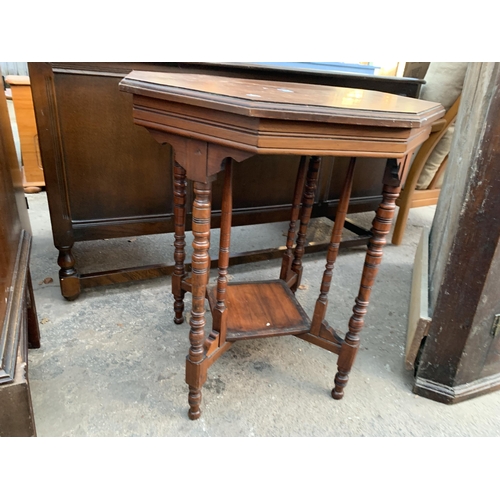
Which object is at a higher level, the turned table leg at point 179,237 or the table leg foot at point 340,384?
the turned table leg at point 179,237

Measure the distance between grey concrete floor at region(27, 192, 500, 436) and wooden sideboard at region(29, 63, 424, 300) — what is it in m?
0.22

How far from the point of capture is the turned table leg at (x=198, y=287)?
40.2 inches

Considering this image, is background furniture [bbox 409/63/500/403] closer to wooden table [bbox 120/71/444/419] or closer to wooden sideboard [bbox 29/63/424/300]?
wooden table [bbox 120/71/444/419]

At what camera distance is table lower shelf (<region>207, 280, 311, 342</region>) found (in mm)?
1406

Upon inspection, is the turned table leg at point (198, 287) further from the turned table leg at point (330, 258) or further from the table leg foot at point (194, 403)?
the turned table leg at point (330, 258)

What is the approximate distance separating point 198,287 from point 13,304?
0.47 meters

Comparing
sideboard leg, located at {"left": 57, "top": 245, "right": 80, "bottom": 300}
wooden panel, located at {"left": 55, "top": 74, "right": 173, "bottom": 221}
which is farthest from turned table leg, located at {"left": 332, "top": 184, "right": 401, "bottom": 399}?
sideboard leg, located at {"left": 57, "top": 245, "right": 80, "bottom": 300}

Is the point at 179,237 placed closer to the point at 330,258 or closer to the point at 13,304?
the point at 330,258

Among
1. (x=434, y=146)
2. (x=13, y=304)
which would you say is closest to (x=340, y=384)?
(x=13, y=304)

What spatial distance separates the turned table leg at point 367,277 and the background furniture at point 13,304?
96 centimetres

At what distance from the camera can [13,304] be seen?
94 cm

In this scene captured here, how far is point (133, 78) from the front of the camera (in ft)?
3.46

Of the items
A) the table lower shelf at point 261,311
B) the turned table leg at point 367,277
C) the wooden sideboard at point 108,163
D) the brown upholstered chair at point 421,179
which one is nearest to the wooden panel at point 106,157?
the wooden sideboard at point 108,163
